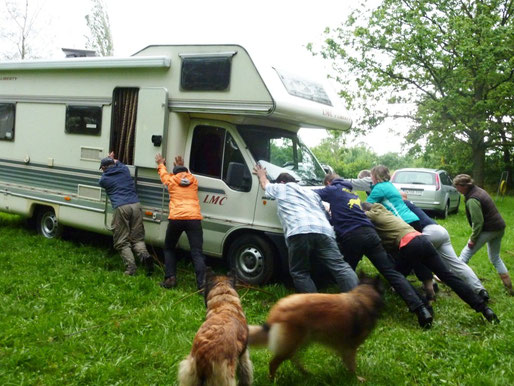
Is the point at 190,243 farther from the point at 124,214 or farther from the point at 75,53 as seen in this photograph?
the point at 75,53

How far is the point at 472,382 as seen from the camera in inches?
161

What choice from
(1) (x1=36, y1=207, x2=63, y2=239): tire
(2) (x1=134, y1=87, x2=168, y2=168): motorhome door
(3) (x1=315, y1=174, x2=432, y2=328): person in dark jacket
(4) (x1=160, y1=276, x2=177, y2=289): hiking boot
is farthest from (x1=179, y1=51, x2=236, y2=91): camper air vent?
(1) (x1=36, y1=207, x2=63, y2=239): tire

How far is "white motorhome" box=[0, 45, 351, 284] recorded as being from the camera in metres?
6.39

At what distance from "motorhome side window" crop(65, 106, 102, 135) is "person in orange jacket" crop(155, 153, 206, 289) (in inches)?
73.5

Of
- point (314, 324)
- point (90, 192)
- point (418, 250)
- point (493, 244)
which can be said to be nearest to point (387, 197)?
point (418, 250)

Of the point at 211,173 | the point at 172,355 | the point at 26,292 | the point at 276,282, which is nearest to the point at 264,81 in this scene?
the point at 211,173

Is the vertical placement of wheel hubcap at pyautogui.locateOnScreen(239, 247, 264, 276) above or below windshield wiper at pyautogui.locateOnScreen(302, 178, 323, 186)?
below

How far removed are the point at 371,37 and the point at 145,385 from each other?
66.3 feet

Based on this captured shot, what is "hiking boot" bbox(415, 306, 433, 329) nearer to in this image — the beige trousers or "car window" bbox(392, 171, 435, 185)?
the beige trousers

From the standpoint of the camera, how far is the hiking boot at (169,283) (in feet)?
21.2

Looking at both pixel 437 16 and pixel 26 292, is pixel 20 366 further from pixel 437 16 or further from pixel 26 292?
pixel 437 16

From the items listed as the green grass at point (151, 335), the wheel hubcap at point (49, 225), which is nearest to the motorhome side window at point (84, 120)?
the wheel hubcap at point (49, 225)

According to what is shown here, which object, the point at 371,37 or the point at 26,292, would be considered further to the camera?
the point at 371,37

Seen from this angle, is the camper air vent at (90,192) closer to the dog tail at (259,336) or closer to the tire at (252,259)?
the tire at (252,259)
